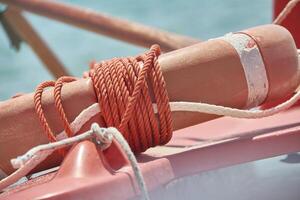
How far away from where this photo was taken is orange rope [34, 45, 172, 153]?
3.20 feet

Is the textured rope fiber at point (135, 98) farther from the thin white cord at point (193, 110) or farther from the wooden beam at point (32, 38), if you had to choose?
the wooden beam at point (32, 38)

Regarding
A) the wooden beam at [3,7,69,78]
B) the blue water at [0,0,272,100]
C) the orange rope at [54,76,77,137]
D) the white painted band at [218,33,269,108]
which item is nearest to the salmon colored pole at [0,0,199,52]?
the wooden beam at [3,7,69,78]

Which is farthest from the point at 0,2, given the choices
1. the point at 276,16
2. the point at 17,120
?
the point at 17,120

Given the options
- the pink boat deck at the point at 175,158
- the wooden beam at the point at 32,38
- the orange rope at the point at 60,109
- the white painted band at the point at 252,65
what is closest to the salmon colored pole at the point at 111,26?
the wooden beam at the point at 32,38

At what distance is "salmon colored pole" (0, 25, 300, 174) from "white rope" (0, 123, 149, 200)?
0.26 feet

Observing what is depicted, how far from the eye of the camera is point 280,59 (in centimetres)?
110

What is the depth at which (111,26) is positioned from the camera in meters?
2.38

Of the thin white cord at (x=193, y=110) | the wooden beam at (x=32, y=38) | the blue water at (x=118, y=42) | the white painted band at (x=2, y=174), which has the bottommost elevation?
the blue water at (x=118, y=42)

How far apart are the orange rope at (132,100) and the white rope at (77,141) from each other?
57mm

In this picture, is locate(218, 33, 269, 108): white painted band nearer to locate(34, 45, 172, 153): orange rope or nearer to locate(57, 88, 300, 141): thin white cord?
locate(57, 88, 300, 141): thin white cord

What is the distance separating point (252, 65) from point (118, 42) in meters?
5.76

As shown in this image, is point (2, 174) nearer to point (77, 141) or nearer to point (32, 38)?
point (77, 141)

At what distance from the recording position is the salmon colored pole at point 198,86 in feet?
3.29

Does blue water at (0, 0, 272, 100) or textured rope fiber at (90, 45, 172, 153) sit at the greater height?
textured rope fiber at (90, 45, 172, 153)
